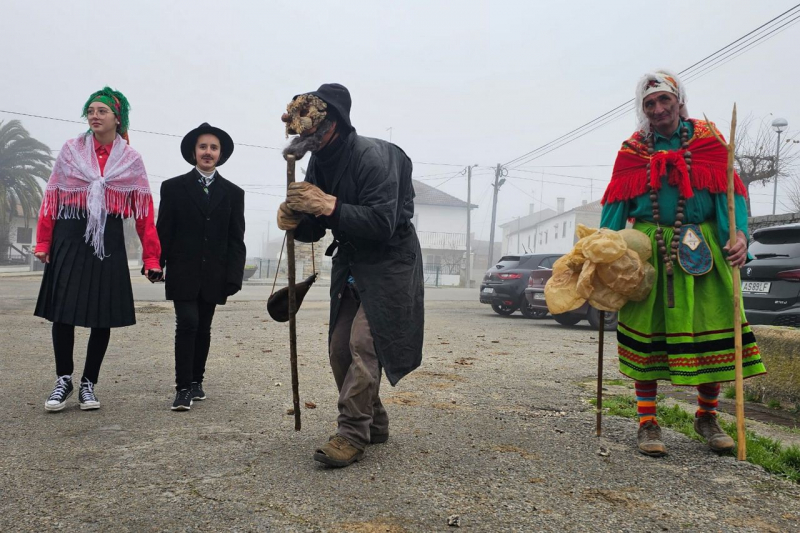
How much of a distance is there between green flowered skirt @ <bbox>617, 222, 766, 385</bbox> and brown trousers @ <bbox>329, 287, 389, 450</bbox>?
149 centimetres

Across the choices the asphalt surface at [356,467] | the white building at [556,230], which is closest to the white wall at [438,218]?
the white building at [556,230]

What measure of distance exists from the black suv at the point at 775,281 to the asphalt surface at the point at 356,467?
6.14 ft

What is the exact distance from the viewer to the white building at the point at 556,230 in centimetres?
6150

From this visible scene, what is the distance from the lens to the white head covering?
361 cm

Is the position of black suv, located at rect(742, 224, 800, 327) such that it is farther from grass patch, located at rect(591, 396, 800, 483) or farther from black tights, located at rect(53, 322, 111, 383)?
black tights, located at rect(53, 322, 111, 383)

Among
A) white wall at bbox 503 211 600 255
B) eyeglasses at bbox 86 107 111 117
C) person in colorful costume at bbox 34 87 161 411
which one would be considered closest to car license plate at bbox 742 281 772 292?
person in colorful costume at bbox 34 87 161 411

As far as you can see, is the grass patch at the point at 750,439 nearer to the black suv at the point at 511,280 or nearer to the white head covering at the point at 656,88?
the white head covering at the point at 656,88

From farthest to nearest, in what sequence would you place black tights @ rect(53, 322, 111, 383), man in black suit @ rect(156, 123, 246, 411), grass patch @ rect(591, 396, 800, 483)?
man in black suit @ rect(156, 123, 246, 411) < black tights @ rect(53, 322, 111, 383) < grass patch @ rect(591, 396, 800, 483)

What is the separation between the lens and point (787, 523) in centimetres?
252

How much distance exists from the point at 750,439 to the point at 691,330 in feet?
2.51

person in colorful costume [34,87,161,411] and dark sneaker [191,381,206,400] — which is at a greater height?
person in colorful costume [34,87,161,411]

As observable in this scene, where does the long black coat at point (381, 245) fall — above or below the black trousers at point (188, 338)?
above

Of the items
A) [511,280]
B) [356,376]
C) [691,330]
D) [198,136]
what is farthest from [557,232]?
[356,376]

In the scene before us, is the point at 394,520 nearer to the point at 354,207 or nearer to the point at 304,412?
the point at 354,207
